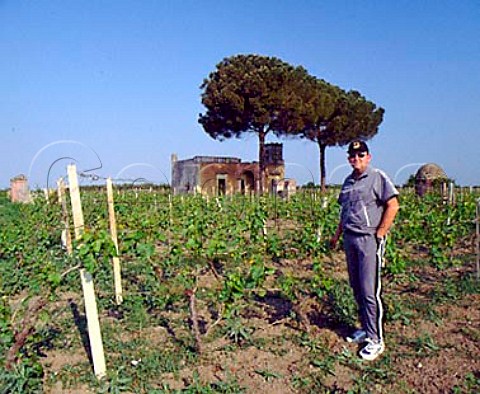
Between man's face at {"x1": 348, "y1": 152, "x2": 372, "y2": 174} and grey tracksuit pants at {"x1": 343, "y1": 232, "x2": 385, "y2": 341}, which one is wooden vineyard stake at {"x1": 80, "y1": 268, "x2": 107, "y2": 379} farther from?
man's face at {"x1": 348, "y1": 152, "x2": 372, "y2": 174}

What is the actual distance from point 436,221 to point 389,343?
3.80 meters

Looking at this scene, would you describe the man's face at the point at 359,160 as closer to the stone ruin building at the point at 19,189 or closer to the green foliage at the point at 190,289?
the green foliage at the point at 190,289

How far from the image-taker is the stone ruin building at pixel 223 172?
1004 inches

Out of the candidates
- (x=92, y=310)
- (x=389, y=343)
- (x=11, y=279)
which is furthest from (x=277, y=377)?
(x=11, y=279)

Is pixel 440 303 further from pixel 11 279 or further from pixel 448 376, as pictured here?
pixel 11 279

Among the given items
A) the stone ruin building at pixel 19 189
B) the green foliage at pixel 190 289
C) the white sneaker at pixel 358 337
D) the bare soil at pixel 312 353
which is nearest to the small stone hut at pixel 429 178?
the green foliage at pixel 190 289

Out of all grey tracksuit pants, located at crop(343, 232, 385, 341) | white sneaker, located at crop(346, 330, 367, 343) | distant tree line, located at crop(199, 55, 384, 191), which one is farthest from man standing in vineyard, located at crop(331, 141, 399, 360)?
distant tree line, located at crop(199, 55, 384, 191)

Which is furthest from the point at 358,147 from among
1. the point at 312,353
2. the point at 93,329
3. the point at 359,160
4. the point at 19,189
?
the point at 19,189

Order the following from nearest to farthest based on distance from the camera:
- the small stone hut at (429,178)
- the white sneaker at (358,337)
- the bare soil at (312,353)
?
the bare soil at (312,353) < the white sneaker at (358,337) < the small stone hut at (429,178)

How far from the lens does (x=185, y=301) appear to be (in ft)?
14.5

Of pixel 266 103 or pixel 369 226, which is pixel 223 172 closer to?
pixel 266 103

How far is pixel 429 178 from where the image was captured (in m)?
17.7

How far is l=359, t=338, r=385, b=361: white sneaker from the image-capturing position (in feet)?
10.4

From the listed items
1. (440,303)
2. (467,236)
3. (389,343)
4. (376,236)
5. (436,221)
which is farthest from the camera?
(467,236)
